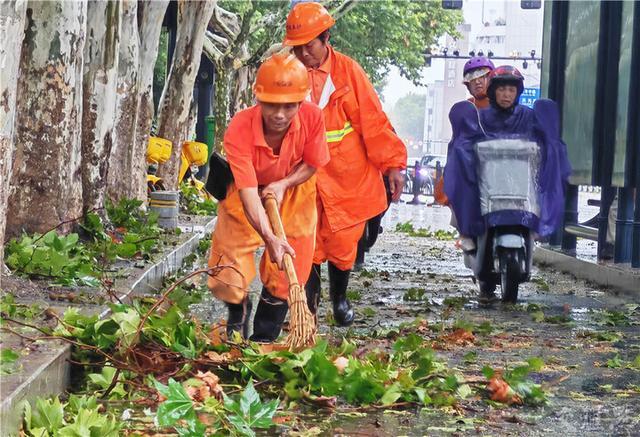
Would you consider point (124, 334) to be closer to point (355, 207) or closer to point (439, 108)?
point (355, 207)

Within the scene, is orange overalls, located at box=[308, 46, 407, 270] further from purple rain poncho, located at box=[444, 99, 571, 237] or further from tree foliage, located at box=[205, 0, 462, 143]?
tree foliage, located at box=[205, 0, 462, 143]

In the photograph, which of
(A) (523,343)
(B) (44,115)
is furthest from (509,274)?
(B) (44,115)

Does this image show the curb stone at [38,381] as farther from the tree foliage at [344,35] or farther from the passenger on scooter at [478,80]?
the tree foliage at [344,35]

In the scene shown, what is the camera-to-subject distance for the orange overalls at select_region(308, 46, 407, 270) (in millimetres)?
8969

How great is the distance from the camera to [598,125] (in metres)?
14.5

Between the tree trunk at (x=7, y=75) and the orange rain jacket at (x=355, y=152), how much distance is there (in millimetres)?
1882

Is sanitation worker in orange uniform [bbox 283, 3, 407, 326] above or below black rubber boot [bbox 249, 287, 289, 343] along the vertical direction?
above

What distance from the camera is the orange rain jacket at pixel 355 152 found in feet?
29.3

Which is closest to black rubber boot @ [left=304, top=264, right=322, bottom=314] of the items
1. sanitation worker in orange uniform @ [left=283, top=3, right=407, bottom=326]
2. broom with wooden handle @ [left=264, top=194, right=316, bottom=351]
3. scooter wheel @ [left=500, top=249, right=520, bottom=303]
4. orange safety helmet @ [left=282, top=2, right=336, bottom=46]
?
sanitation worker in orange uniform @ [left=283, top=3, right=407, bottom=326]

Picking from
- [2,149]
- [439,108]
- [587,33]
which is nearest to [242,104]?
[587,33]

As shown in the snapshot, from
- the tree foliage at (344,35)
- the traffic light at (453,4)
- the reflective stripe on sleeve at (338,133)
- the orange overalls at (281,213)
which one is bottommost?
the orange overalls at (281,213)

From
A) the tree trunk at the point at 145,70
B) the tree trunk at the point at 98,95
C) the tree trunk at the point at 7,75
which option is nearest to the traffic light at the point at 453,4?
the tree trunk at the point at 145,70

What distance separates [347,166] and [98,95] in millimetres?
4963

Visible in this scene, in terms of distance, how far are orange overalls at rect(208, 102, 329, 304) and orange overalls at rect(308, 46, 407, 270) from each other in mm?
1544
